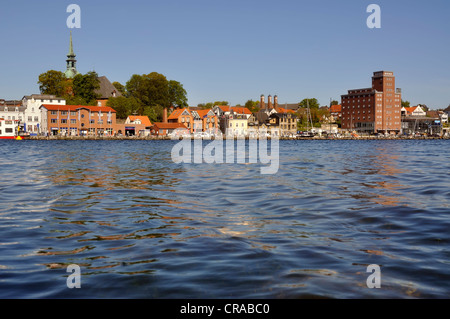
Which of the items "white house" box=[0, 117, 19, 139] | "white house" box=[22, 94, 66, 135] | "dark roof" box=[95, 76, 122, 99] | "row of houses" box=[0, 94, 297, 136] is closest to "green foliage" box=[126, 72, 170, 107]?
"row of houses" box=[0, 94, 297, 136]

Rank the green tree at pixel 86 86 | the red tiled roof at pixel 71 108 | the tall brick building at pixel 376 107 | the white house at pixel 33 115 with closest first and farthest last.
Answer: the red tiled roof at pixel 71 108, the white house at pixel 33 115, the green tree at pixel 86 86, the tall brick building at pixel 376 107

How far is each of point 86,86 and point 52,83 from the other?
1361 cm

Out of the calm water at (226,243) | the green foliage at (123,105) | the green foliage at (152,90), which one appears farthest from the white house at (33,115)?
the calm water at (226,243)

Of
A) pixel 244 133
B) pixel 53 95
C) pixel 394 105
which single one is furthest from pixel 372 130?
pixel 53 95

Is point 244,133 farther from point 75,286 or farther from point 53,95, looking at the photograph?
point 75,286

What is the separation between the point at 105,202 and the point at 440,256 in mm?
9437

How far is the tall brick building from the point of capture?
157 m

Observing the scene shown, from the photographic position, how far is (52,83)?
133500mm

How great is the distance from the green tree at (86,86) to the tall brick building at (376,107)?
92.3 metres

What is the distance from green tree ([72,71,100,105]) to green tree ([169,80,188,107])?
2559 centimetres

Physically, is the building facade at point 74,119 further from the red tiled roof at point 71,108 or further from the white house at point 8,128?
the white house at point 8,128

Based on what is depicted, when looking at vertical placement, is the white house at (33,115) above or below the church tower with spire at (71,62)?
below

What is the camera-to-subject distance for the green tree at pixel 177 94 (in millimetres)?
145500
